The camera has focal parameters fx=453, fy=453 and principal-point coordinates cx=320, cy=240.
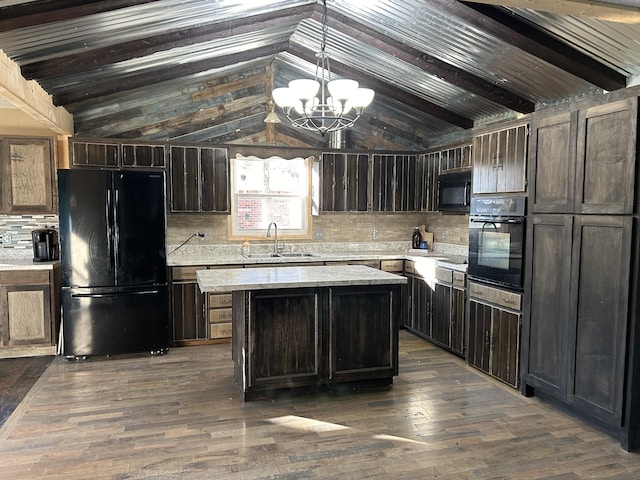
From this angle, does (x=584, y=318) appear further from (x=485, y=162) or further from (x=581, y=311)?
(x=485, y=162)

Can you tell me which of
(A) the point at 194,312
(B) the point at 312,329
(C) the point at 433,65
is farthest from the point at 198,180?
(C) the point at 433,65

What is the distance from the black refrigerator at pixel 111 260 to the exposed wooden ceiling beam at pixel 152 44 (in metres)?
1.21

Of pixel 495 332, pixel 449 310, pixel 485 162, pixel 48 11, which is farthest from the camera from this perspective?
pixel 449 310

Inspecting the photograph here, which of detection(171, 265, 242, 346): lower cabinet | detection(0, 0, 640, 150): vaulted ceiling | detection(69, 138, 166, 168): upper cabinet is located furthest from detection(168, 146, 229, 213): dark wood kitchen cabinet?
detection(171, 265, 242, 346): lower cabinet

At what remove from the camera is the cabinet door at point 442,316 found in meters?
4.90

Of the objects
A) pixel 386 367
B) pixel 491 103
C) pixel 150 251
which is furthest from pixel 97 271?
pixel 491 103

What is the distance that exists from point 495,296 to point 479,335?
475 mm

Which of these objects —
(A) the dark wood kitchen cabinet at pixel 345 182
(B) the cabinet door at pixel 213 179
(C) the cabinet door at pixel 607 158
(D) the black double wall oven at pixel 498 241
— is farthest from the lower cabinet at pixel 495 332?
(B) the cabinet door at pixel 213 179

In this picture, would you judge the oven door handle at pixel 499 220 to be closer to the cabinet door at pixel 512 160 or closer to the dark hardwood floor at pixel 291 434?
the cabinet door at pixel 512 160

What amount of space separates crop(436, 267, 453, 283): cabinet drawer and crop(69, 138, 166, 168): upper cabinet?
3376mm

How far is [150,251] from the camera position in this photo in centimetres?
477

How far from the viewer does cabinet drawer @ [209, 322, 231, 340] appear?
17.0 feet

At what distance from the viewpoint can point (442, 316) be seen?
5008 mm

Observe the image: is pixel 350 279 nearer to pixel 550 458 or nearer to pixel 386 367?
pixel 386 367
